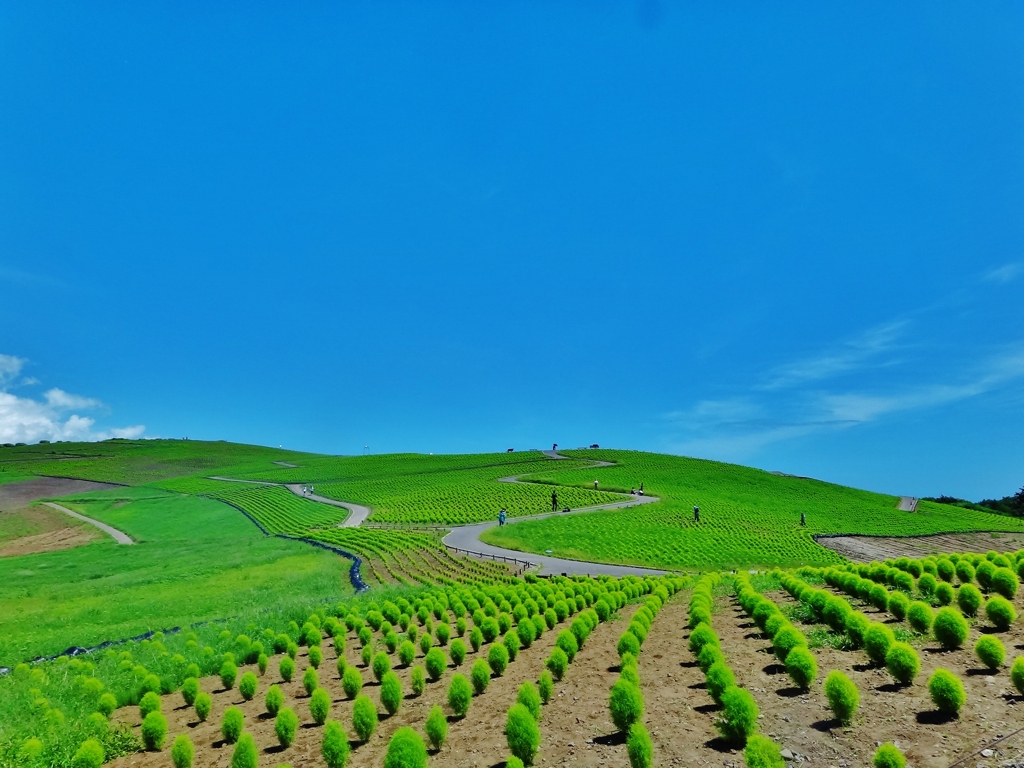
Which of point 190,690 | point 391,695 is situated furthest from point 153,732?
point 391,695

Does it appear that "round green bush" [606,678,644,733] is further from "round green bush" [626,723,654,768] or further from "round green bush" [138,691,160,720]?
"round green bush" [138,691,160,720]

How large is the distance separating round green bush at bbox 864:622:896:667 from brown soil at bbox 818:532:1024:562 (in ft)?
158

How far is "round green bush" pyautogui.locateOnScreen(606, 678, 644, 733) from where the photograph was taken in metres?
8.73

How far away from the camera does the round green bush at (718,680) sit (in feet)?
30.6

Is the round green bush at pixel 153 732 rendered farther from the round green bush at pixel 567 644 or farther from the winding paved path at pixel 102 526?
the winding paved path at pixel 102 526

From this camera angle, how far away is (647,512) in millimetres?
67438

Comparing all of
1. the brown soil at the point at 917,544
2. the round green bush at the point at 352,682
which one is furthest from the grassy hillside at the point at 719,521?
the round green bush at the point at 352,682

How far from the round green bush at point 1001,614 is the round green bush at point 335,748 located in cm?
1235

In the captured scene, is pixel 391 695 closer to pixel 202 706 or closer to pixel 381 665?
pixel 381 665

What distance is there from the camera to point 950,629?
10.3 meters

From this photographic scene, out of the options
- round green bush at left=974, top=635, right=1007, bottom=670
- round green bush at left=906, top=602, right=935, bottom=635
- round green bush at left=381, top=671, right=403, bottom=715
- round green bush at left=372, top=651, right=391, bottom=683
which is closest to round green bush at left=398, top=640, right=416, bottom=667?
round green bush at left=372, top=651, right=391, bottom=683

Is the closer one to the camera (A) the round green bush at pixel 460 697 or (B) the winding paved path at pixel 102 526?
(A) the round green bush at pixel 460 697

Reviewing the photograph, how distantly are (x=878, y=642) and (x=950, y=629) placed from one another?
152cm

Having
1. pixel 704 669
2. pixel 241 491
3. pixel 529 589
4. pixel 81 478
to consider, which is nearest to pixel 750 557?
pixel 529 589
